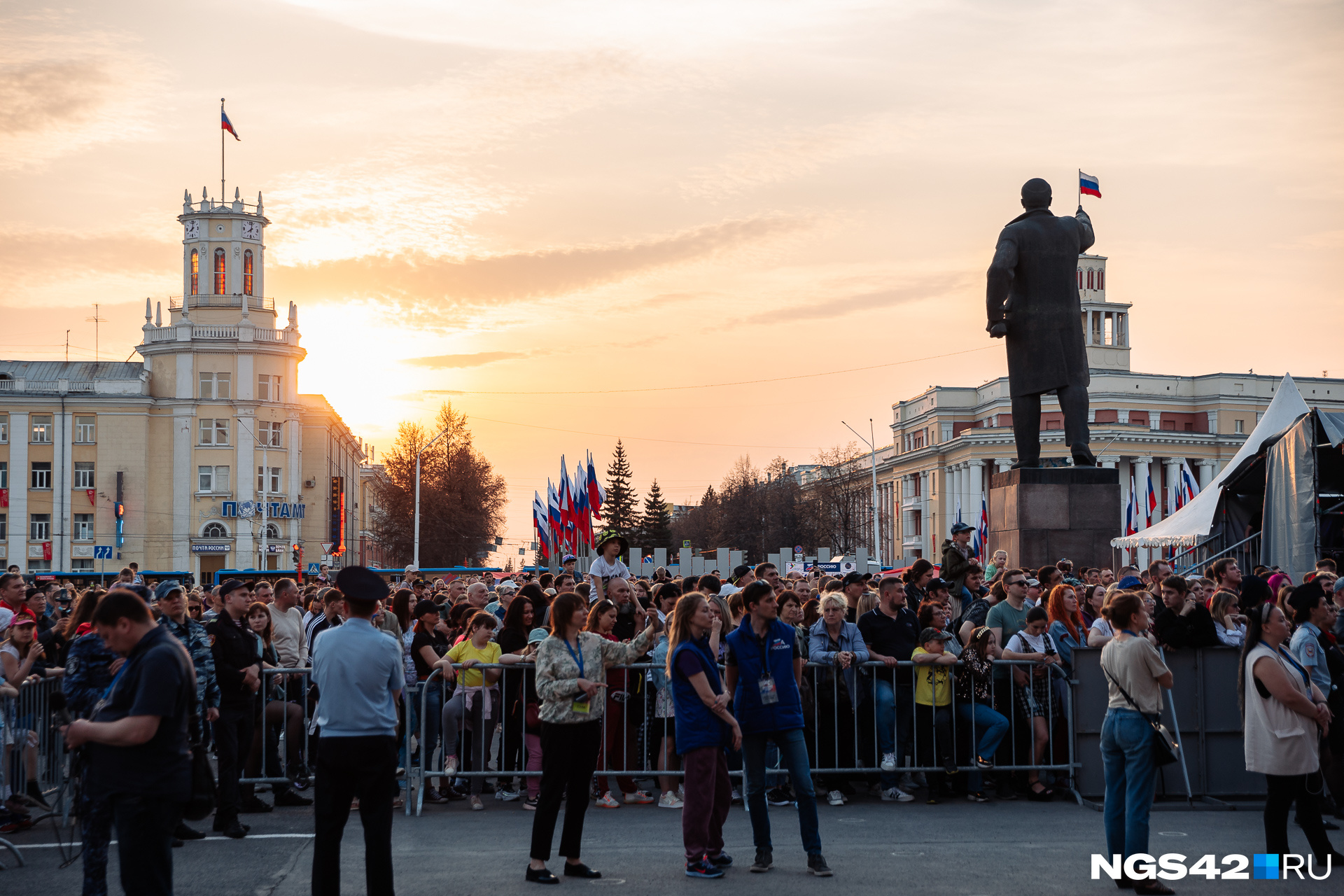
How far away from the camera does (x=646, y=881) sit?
26.9 feet

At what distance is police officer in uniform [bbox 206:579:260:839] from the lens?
1002 centimetres

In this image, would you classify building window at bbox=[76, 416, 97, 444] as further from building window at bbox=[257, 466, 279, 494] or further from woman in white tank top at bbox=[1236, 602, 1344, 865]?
woman in white tank top at bbox=[1236, 602, 1344, 865]

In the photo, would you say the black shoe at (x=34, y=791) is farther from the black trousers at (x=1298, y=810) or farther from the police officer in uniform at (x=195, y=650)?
the black trousers at (x=1298, y=810)

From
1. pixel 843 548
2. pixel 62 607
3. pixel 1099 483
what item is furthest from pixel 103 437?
pixel 1099 483

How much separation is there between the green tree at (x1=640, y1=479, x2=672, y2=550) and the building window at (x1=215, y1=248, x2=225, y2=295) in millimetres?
45846

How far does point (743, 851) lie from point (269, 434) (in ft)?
255

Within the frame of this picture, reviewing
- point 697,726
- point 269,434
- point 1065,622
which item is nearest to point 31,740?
point 697,726

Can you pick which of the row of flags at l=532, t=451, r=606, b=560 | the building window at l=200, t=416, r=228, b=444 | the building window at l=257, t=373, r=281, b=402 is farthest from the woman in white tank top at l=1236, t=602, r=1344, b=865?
the building window at l=200, t=416, r=228, b=444

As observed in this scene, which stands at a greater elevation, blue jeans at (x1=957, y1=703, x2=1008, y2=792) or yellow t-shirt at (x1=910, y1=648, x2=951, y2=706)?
yellow t-shirt at (x1=910, y1=648, x2=951, y2=706)

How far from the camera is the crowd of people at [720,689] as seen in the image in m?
8.22

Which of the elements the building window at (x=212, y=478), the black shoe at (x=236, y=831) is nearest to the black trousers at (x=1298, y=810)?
the black shoe at (x=236, y=831)

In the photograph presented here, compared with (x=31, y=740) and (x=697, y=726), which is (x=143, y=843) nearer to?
(x=697, y=726)

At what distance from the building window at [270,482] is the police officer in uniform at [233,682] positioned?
242ft

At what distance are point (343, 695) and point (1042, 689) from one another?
662 centimetres
